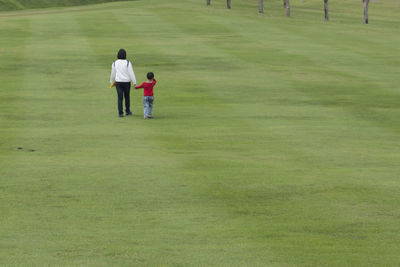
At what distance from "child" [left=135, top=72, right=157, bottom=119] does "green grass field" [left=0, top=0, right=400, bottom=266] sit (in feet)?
1.02

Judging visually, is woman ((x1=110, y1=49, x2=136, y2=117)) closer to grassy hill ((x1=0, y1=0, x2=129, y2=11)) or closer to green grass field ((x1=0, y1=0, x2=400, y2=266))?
green grass field ((x1=0, y1=0, x2=400, y2=266))

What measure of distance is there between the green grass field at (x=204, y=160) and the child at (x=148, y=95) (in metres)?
0.31

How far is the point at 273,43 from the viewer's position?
45844 mm

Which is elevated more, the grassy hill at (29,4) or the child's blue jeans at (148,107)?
the grassy hill at (29,4)

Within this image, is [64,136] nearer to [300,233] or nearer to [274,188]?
[274,188]

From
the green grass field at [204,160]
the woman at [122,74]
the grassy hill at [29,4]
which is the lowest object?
the green grass field at [204,160]

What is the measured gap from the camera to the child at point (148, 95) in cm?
2298

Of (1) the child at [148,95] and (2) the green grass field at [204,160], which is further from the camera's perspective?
(1) the child at [148,95]

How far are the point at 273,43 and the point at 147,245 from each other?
119 ft

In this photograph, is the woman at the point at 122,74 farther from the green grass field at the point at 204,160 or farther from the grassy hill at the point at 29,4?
the grassy hill at the point at 29,4

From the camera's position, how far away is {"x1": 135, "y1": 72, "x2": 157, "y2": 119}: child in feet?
75.4

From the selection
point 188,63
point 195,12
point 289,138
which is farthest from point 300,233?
point 195,12

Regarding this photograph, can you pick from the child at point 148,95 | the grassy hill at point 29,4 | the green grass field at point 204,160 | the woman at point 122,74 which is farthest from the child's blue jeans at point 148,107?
the grassy hill at point 29,4

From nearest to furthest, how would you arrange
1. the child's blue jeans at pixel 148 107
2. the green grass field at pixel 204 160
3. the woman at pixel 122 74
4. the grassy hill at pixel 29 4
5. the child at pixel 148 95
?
the green grass field at pixel 204 160 < the child at pixel 148 95 < the child's blue jeans at pixel 148 107 < the woman at pixel 122 74 < the grassy hill at pixel 29 4
